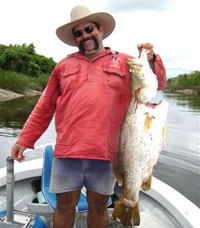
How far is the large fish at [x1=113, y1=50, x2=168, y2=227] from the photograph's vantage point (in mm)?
2322

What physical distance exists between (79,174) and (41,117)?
68cm

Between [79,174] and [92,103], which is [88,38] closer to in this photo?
[92,103]

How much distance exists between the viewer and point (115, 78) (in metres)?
2.58

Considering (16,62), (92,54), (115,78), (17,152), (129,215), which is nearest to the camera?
(129,215)

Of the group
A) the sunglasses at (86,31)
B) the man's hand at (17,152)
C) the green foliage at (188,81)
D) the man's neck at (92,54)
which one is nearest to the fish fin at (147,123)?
the man's neck at (92,54)

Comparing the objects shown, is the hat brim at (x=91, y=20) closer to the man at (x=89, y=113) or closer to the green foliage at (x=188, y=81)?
the man at (x=89, y=113)

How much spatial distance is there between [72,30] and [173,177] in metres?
6.56

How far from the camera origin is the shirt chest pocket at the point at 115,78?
101 inches

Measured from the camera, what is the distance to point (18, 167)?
14.5 feet

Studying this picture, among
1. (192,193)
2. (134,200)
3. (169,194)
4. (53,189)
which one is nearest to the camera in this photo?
(134,200)

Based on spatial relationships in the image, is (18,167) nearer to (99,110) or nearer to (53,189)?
(53,189)

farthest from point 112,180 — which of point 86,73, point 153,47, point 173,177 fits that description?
point 173,177

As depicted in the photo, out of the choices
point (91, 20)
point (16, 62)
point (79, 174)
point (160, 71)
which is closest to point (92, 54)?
point (91, 20)

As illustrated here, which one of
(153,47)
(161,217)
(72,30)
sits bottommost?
(161,217)
